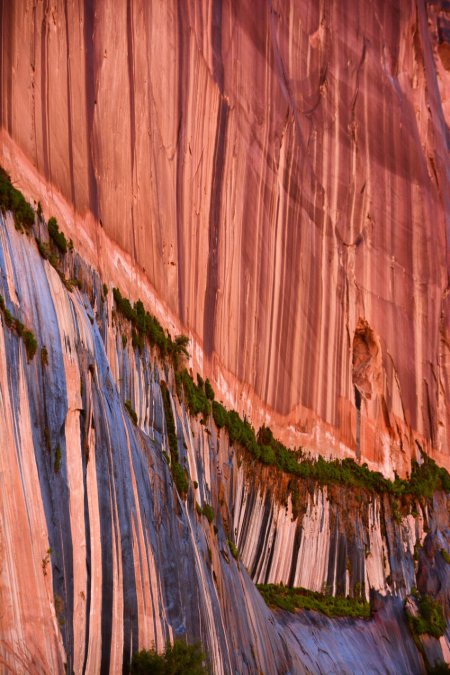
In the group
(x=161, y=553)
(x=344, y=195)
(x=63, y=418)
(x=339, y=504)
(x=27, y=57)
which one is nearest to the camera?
(x=63, y=418)

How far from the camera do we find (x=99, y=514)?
47.6 ft

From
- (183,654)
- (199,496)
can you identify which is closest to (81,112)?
(199,496)

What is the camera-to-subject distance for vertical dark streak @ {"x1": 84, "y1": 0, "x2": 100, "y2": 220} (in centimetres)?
2202

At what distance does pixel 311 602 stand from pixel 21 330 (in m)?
18.6

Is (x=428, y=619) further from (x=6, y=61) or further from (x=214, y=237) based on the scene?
(x=6, y=61)

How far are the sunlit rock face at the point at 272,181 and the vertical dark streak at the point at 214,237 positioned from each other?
0.07 meters

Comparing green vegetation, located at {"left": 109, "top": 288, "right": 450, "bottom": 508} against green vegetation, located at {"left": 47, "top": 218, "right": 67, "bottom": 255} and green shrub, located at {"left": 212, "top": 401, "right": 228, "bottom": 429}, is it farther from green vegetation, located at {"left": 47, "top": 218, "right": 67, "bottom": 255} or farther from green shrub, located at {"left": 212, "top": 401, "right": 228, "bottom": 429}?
green vegetation, located at {"left": 47, "top": 218, "right": 67, "bottom": 255}

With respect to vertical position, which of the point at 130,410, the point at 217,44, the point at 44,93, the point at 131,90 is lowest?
the point at 130,410

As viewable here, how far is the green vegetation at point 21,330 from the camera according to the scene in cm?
1341

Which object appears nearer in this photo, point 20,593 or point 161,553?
point 20,593

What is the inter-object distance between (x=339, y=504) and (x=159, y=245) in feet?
40.0

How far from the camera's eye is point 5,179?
17.0m

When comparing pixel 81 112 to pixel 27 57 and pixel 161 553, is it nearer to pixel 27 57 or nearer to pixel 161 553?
pixel 27 57

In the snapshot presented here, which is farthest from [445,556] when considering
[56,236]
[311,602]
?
[56,236]
